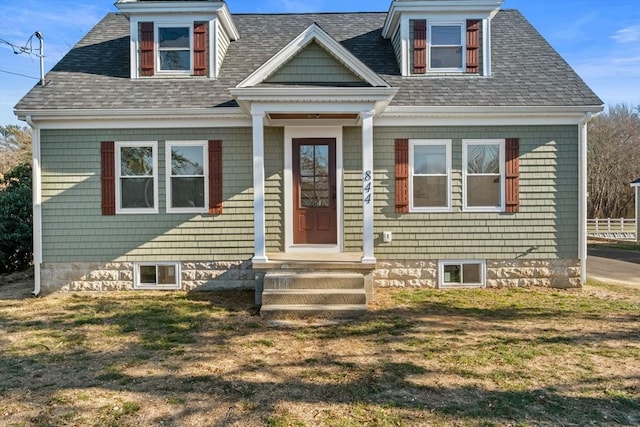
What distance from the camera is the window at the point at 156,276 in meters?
7.81

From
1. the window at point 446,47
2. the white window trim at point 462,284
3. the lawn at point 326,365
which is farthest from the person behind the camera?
the window at point 446,47

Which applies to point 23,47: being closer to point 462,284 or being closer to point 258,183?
point 258,183

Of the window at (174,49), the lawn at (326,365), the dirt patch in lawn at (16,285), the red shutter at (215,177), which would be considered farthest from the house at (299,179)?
the lawn at (326,365)

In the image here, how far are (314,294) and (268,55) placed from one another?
5459mm

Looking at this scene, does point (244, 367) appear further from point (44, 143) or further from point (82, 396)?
point (44, 143)

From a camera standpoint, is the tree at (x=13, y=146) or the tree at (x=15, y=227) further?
the tree at (x=13, y=146)

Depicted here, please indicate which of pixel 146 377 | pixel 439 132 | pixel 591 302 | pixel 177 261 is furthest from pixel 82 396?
pixel 591 302

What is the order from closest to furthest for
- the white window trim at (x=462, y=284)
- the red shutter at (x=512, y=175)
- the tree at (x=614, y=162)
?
the red shutter at (x=512, y=175) < the white window trim at (x=462, y=284) < the tree at (x=614, y=162)

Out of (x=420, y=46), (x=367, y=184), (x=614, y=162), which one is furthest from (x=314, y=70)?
(x=614, y=162)

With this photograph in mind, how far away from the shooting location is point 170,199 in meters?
7.78

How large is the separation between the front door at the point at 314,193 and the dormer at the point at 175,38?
2492mm

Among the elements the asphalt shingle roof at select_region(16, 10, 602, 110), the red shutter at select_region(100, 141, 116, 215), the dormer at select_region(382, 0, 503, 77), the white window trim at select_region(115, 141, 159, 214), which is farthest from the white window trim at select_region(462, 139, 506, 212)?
the red shutter at select_region(100, 141, 116, 215)

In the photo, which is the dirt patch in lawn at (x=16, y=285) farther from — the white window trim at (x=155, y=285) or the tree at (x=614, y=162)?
the tree at (x=614, y=162)

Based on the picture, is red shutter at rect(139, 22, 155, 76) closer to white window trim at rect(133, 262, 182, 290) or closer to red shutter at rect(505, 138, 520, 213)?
white window trim at rect(133, 262, 182, 290)
